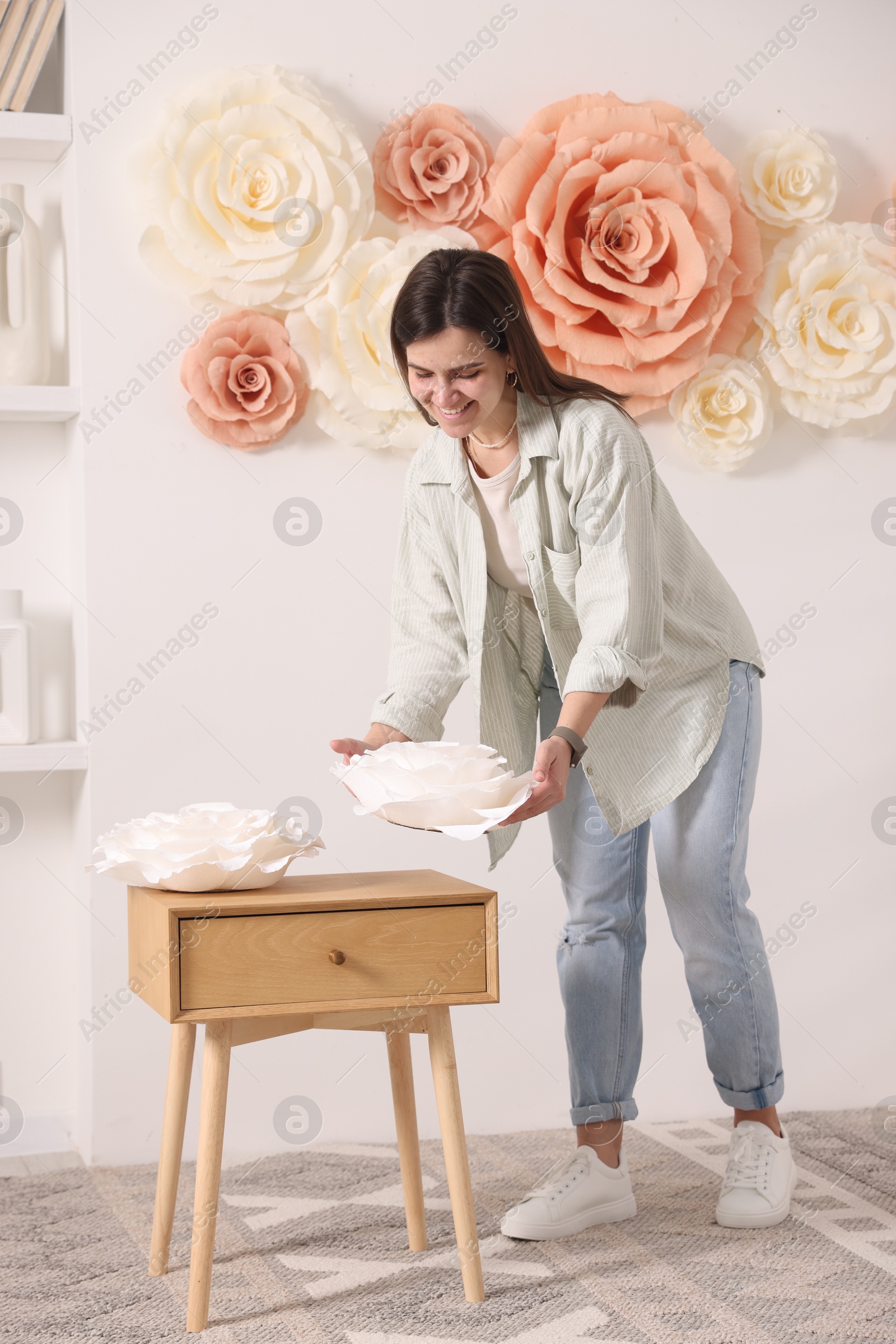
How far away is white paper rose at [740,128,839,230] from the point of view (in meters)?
2.18

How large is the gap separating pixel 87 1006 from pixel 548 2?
1.84 m

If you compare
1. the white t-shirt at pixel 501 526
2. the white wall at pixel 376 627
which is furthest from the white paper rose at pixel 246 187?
the white t-shirt at pixel 501 526

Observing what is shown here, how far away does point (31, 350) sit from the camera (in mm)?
2020

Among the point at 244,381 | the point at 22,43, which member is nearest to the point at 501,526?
the point at 244,381

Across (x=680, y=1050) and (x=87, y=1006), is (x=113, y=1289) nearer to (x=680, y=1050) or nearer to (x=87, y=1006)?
(x=87, y=1006)

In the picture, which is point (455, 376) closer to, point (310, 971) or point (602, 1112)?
point (310, 971)

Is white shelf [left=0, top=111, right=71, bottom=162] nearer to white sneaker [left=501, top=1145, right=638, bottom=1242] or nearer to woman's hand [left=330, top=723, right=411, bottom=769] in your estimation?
woman's hand [left=330, top=723, right=411, bottom=769]

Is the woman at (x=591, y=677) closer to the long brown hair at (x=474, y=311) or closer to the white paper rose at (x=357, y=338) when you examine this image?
the long brown hair at (x=474, y=311)

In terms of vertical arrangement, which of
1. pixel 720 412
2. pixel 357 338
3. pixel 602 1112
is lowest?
pixel 602 1112

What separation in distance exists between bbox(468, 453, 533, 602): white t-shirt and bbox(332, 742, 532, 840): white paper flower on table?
32 centimetres

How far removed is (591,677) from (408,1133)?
0.64 metres

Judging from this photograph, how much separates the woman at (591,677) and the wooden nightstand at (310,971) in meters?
0.19

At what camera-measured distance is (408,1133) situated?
62.6 inches

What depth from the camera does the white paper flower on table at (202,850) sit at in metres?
1.35
